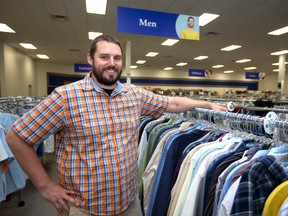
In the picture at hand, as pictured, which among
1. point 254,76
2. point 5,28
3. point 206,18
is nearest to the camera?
point 206,18

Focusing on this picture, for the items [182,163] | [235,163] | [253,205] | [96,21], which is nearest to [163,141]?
[182,163]

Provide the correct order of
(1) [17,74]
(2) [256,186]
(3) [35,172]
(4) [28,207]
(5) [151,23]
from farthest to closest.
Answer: (1) [17,74] < (5) [151,23] < (4) [28,207] < (3) [35,172] < (2) [256,186]

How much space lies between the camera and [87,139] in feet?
4.28

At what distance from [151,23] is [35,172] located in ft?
11.6

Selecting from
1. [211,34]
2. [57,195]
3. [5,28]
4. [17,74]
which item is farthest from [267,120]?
[17,74]

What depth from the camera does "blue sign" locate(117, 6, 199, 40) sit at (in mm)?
4020

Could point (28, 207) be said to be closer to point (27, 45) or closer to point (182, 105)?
Answer: point (182, 105)

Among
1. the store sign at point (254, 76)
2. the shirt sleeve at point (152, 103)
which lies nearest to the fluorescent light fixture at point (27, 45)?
the shirt sleeve at point (152, 103)

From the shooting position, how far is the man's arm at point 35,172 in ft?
4.08

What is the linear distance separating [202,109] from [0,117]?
2.21 meters

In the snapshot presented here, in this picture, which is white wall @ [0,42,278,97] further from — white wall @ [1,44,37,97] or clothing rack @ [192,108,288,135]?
clothing rack @ [192,108,288,135]

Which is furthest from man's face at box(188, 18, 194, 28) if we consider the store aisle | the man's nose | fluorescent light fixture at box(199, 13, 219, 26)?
the store aisle

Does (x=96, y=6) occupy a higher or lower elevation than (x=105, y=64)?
higher

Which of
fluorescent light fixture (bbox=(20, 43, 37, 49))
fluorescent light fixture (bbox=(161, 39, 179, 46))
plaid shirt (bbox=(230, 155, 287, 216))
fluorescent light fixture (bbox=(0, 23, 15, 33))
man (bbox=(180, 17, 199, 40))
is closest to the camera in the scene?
plaid shirt (bbox=(230, 155, 287, 216))
